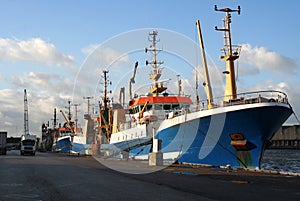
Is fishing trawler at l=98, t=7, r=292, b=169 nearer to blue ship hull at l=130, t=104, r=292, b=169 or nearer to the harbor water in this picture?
blue ship hull at l=130, t=104, r=292, b=169

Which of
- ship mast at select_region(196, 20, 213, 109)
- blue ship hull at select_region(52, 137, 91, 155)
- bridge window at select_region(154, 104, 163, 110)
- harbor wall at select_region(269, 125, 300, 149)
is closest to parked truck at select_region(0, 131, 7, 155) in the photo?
blue ship hull at select_region(52, 137, 91, 155)

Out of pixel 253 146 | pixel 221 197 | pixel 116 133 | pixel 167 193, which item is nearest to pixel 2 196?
pixel 167 193

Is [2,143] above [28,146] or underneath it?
above

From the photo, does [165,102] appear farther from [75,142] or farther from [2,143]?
[75,142]

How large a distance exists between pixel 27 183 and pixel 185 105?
2719cm

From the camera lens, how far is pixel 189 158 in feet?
108

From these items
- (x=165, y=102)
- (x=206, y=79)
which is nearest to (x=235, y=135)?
(x=206, y=79)

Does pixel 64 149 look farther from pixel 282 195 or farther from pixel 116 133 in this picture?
pixel 282 195

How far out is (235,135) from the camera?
28.1 metres

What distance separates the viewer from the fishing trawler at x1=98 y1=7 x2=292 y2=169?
89.9 feet

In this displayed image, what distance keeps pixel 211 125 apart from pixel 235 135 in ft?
6.90

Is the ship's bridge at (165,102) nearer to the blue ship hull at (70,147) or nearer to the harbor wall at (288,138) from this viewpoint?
the blue ship hull at (70,147)

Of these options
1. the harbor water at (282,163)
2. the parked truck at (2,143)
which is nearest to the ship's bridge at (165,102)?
the harbor water at (282,163)

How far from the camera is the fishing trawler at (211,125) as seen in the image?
89.9 feet
